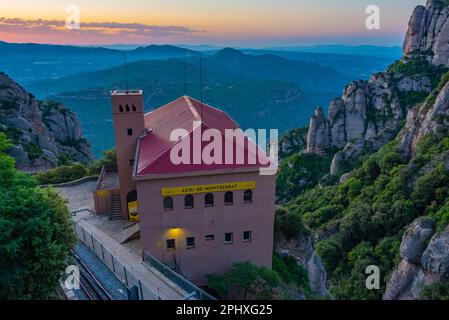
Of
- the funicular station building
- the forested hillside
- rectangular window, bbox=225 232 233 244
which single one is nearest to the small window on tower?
the funicular station building

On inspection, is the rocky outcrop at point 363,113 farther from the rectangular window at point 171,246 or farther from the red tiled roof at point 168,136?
the rectangular window at point 171,246

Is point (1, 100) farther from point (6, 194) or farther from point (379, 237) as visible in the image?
point (379, 237)

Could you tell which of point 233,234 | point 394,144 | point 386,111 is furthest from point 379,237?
point 386,111

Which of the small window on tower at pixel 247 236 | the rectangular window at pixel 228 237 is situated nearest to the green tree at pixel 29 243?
the rectangular window at pixel 228 237

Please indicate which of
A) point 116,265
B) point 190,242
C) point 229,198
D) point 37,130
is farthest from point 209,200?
point 37,130
